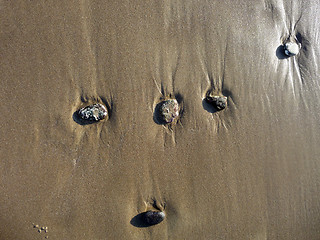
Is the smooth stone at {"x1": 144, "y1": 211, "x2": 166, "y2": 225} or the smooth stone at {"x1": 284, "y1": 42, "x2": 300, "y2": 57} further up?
the smooth stone at {"x1": 284, "y1": 42, "x2": 300, "y2": 57}

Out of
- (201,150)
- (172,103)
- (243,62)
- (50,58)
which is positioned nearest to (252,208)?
(201,150)

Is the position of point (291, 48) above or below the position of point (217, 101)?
above

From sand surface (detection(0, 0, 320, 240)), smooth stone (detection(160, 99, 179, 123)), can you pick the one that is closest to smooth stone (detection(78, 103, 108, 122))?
sand surface (detection(0, 0, 320, 240))

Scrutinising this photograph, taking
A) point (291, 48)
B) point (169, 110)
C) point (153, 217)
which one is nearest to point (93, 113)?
point (169, 110)

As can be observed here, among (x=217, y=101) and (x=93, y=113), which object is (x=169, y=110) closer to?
(x=217, y=101)

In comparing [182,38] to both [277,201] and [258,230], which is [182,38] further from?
[258,230]

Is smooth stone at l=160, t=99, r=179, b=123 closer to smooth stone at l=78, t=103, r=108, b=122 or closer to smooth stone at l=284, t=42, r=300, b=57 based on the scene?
smooth stone at l=78, t=103, r=108, b=122

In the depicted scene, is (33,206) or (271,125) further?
(271,125)
